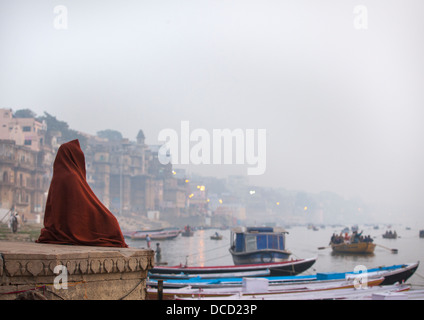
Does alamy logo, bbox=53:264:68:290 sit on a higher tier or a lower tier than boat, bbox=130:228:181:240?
higher

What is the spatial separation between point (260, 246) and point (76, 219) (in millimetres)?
19456

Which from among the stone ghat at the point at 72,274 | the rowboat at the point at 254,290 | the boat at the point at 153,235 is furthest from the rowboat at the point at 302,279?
the boat at the point at 153,235

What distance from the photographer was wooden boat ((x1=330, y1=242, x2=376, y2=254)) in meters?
40.0

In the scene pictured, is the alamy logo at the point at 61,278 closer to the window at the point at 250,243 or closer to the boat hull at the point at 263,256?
the boat hull at the point at 263,256

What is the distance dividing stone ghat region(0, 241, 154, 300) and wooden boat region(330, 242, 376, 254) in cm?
3940

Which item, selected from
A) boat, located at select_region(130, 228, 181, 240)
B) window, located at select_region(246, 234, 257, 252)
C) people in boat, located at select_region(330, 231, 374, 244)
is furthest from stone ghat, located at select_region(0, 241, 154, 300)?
boat, located at select_region(130, 228, 181, 240)

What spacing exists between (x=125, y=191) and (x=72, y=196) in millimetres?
89045

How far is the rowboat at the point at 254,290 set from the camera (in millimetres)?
11391

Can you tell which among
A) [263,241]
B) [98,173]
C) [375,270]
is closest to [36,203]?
[98,173]

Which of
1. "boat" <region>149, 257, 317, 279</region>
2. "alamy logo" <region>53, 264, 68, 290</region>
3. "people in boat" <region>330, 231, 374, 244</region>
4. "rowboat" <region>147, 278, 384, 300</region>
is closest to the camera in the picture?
"alamy logo" <region>53, 264, 68, 290</region>

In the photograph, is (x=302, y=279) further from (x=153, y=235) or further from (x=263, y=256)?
(x=153, y=235)

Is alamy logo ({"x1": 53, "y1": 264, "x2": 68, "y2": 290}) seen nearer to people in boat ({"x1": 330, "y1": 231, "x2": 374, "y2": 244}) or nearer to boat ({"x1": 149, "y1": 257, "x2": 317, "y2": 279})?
boat ({"x1": 149, "y1": 257, "x2": 317, "y2": 279})
